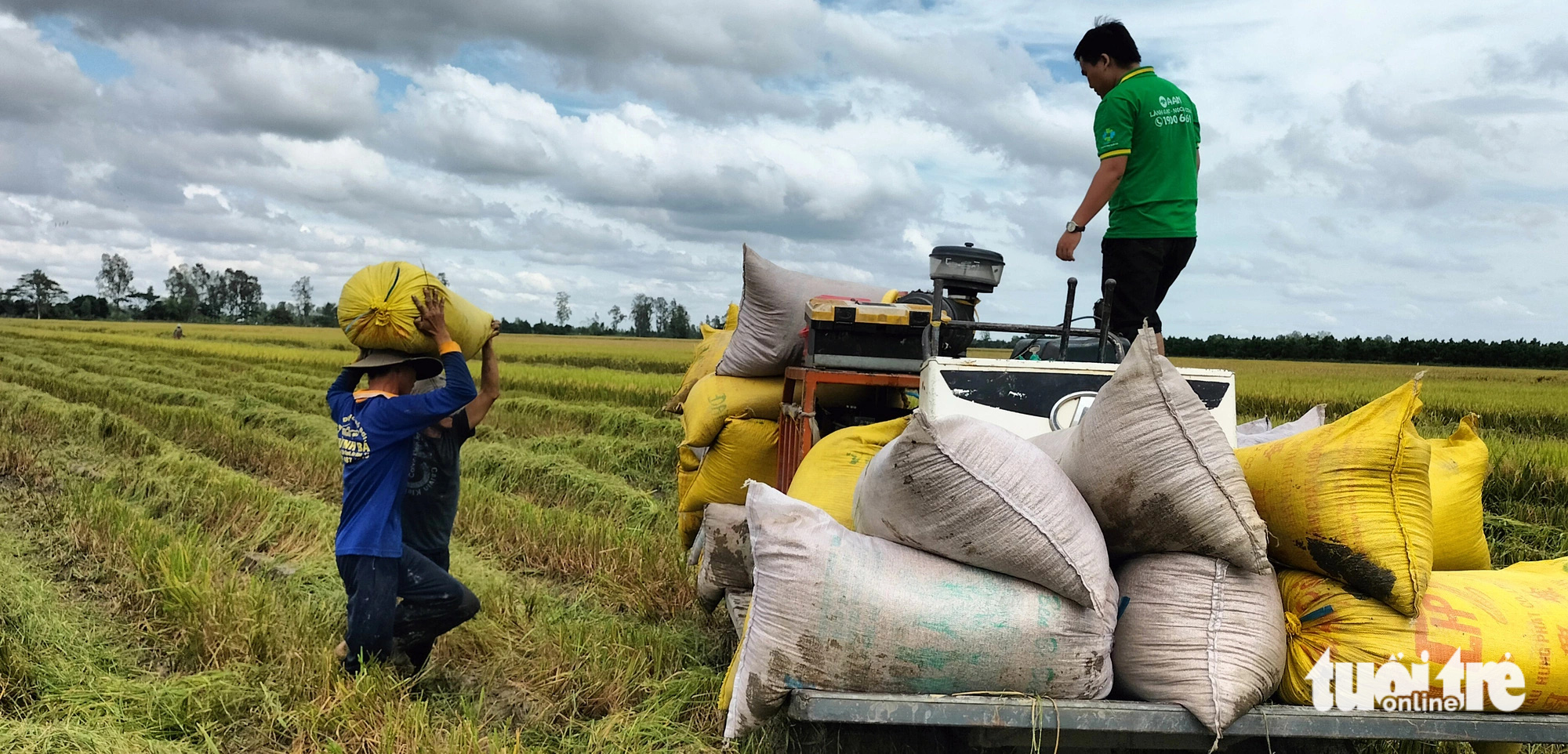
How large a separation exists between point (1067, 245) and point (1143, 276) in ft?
1.02

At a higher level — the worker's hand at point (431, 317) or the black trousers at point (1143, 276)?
the black trousers at point (1143, 276)

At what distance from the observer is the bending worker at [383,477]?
2865 mm

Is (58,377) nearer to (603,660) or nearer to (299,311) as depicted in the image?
(603,660)

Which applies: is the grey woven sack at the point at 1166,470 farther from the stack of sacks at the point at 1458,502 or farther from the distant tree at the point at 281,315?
the distant tree at the point at 281,315

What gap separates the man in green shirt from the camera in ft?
12.6

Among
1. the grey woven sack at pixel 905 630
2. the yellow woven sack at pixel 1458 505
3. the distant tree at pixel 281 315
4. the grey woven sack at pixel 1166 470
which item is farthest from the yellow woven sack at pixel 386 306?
the distant tree at pixel 281 315

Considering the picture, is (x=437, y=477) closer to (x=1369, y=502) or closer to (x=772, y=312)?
(x=772, y=312)

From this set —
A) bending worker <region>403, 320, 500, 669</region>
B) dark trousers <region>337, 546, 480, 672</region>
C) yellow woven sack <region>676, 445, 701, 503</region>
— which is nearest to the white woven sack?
yellow woven sack <region>676, 445, 701, 503</region>

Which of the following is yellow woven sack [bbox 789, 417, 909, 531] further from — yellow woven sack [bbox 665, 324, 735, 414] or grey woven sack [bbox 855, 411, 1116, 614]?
yellow woven sack [bbox 665, 324, 735, 414]

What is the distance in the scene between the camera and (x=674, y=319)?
2329 inches

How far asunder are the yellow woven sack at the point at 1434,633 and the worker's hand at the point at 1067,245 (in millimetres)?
1982

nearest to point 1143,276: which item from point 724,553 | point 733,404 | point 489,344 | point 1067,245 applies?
point 1067,245

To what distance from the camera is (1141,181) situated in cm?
392

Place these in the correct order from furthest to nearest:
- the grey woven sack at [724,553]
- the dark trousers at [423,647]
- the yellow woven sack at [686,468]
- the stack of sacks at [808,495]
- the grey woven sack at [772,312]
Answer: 1. the yellow woven sack at [686,468]
2. the grey woven sack at [772,312]
3. the grey woven sack at [724,553]
4. the dark trousers at [423,647]
5. the stack of sacks at [808,495]
